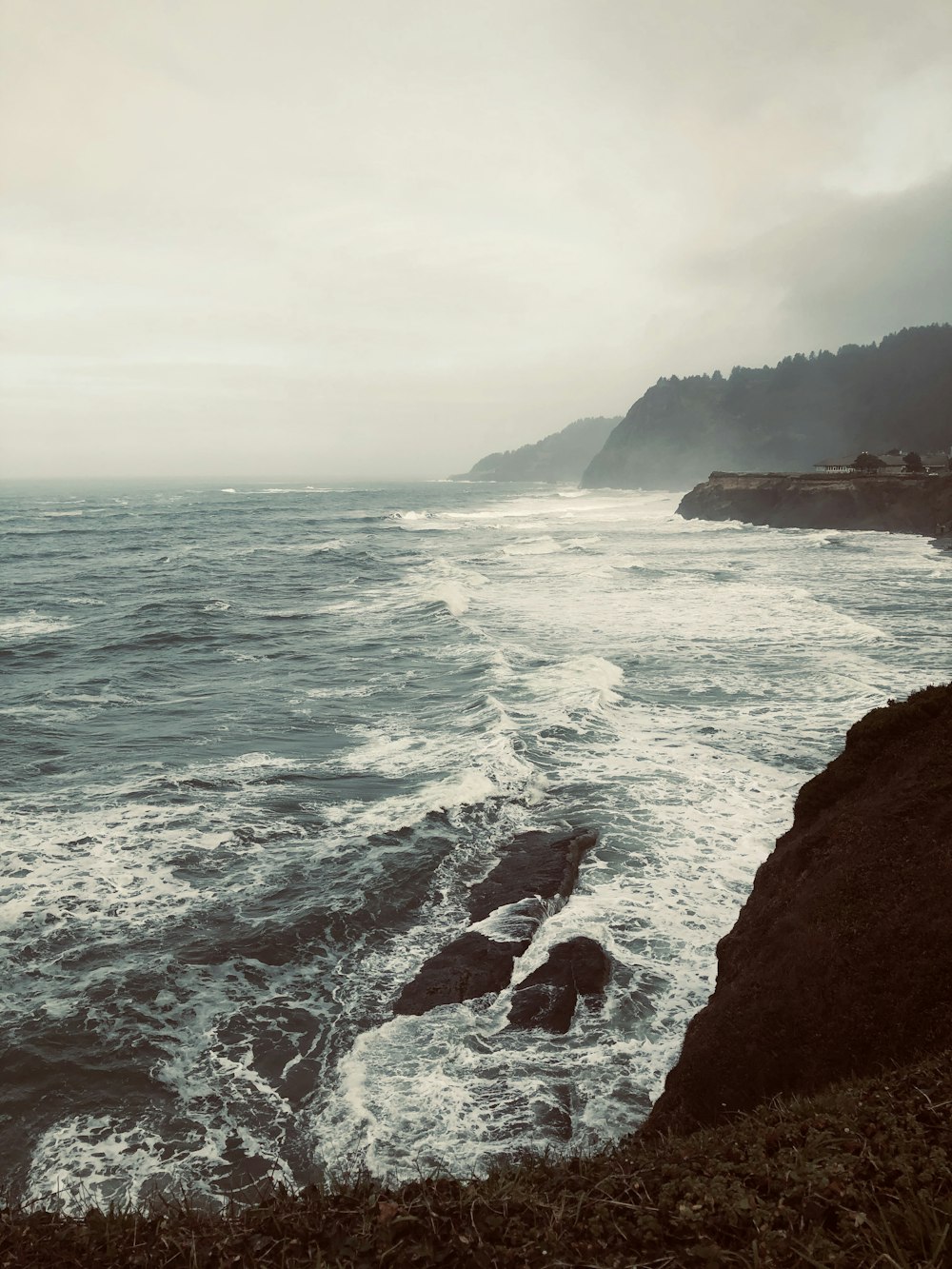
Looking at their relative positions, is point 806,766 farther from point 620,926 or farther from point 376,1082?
point 376,1082

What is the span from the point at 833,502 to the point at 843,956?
8396cm

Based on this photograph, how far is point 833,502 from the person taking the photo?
80750 mm

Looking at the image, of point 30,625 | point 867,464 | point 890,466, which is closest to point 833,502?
point 867,464

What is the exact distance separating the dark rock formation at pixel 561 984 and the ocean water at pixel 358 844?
22cm

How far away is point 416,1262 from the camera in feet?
13.8

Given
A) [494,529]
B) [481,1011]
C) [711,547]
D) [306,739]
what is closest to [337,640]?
[306,739]

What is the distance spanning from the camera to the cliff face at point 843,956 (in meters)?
6.45

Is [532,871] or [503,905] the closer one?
[503,905]

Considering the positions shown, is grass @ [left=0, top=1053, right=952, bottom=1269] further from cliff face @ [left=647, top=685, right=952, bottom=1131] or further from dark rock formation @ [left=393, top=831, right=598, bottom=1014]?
dark rock formation @ [left=393, top=831, right=598, bottom=1014]

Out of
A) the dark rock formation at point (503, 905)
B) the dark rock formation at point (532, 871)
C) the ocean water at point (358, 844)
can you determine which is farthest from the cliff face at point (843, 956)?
the dark rock formation at point (532, 871)

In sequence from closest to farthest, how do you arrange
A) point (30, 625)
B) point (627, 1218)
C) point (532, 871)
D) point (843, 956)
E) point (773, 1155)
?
point (627, 1218) < point (773, 1155) < point (843, 956) < point (532, 871) < point (30, 625)

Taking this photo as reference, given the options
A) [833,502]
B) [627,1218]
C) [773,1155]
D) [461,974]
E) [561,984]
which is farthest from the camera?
[833,502]

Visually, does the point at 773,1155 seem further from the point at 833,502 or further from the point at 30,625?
the point at 833,502


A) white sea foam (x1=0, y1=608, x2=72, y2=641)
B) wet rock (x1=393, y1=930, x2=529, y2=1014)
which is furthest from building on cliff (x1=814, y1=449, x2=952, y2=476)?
wet rock (x1=393, y1=930, x2=529, y2=1014)
